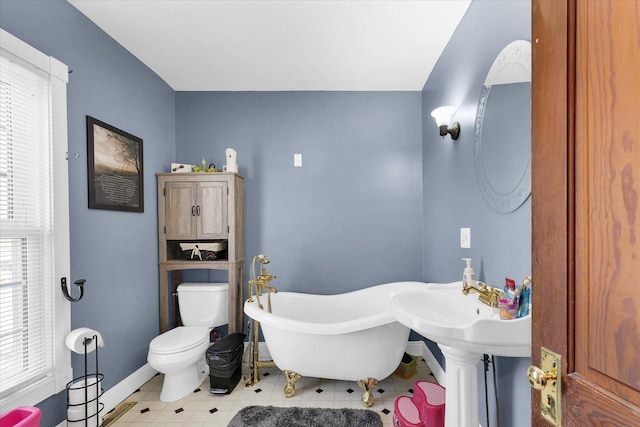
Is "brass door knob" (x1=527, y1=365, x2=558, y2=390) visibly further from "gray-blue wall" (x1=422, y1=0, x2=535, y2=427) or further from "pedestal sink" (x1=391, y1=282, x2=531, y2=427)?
"gray-blue wall" (x1=422, y1=0, x2=535, y2=427)

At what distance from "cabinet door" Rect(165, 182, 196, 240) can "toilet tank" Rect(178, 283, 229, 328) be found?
0.47 meters

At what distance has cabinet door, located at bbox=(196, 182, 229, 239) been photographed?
104 inches

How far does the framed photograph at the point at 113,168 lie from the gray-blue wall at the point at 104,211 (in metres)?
0.05

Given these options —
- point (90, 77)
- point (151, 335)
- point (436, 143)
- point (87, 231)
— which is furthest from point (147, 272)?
point (436, 143)

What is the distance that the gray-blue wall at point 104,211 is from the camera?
168 cm

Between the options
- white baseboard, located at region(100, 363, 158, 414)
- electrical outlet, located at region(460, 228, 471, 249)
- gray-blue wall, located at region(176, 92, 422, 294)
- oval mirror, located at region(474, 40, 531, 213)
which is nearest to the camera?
oval mirror, located at region(474, 40, 531, 213)

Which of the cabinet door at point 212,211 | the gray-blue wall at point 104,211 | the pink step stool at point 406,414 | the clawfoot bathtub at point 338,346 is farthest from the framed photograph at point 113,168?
the pink step stool at point 406,414

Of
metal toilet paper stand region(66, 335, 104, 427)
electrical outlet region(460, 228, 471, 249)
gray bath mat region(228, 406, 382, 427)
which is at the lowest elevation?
gray bath mat region(228, 406, 382, 427)

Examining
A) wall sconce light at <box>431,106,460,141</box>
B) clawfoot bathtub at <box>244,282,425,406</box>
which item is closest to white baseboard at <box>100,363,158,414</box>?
clawfoot bathtub at <box>244,282,425,406</box>

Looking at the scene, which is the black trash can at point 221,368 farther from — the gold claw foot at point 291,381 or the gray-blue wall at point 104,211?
the gray-blue wall at point 104,211

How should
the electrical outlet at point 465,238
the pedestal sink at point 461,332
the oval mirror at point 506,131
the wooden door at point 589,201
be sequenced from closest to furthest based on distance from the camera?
1. the wooden door at point 589,201
2. the pedestal sink at point 461,332
3. the oval mirror at point 506,131
4. the electrical outlet at point 465,238

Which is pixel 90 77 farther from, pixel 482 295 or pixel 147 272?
pixel 482 295

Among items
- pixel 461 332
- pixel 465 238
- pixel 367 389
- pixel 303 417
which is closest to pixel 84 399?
pixel 303 417

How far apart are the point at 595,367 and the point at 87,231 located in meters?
2.38
